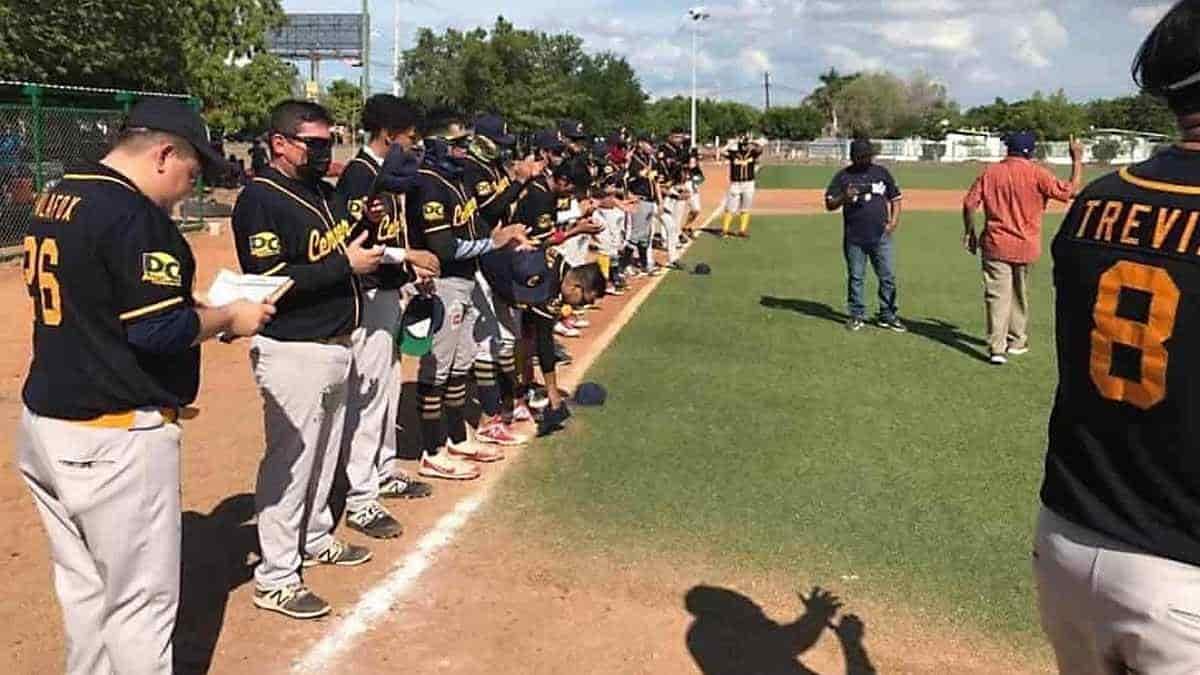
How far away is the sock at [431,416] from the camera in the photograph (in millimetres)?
6656

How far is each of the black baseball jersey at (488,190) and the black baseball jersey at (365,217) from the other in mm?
887

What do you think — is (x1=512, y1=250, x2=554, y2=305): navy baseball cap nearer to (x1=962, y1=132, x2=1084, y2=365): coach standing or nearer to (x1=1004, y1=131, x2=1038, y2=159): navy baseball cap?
(x1=962, y1=132, x2=1084, y2=365): coach standing

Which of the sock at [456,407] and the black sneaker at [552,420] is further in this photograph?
the black sneaker at [552,420]

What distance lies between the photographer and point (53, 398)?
3.35 metres

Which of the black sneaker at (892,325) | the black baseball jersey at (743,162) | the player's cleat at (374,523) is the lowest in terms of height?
the player's cleat at (374,523)

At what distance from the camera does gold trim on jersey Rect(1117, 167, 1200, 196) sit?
6.73 feet

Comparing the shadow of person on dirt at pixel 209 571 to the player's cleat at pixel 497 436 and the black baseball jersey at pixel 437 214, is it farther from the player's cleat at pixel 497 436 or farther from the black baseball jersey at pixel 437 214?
the black baseball jersey at pixel 437 214

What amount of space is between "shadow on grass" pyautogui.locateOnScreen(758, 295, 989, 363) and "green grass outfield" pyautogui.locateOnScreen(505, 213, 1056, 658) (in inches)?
2.1

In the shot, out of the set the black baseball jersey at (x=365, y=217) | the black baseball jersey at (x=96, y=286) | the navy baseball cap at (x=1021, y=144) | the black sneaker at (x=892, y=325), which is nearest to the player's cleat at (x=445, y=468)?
the black baseball jersey at (x=365, y=217)

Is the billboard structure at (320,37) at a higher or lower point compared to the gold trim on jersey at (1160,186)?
higher

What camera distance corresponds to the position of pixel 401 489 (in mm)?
6340

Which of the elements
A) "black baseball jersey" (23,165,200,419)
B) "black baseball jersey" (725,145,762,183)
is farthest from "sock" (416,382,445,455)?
"black baseball jersey" (725,145,762,183)

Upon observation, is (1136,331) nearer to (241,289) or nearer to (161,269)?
(161,269)

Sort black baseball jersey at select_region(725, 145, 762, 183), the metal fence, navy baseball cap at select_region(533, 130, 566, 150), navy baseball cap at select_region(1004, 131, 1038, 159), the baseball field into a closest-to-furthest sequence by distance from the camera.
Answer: the baseball field → navy baseball cap at select_region(533, 130, 566, 150) → navy baseball cap at select_region(1004, 131, 1038, 159) → the metal fence → black baseball jersey at select_region(725, 145, 762, 183)
